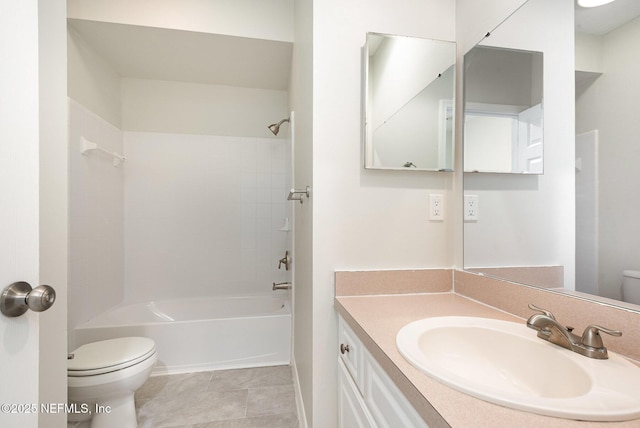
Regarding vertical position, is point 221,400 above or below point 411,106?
below

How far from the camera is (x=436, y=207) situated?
48.4 inches

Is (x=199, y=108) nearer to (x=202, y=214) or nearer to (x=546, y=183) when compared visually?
(x=202, y=214)

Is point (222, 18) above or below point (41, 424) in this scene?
above

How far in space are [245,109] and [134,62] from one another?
3.15 feet

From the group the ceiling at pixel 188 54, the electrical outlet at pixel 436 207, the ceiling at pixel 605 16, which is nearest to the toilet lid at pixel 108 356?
the electrical outlet at pixel 436 207

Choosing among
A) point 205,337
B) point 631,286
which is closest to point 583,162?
point 631,286

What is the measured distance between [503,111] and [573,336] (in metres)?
0.76

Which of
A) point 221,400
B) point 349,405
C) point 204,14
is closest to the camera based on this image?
point 349,405

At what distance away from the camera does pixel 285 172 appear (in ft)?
9.48

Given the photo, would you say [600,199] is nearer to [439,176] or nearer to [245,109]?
[439,176]

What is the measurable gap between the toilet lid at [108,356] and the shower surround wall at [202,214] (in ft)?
3.39

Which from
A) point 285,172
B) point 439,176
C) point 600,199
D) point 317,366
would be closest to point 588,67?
point 600,199

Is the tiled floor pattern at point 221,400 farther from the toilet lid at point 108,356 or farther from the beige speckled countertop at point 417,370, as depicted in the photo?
the beige speckled countertop at point 417,370

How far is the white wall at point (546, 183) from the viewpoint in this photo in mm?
762
